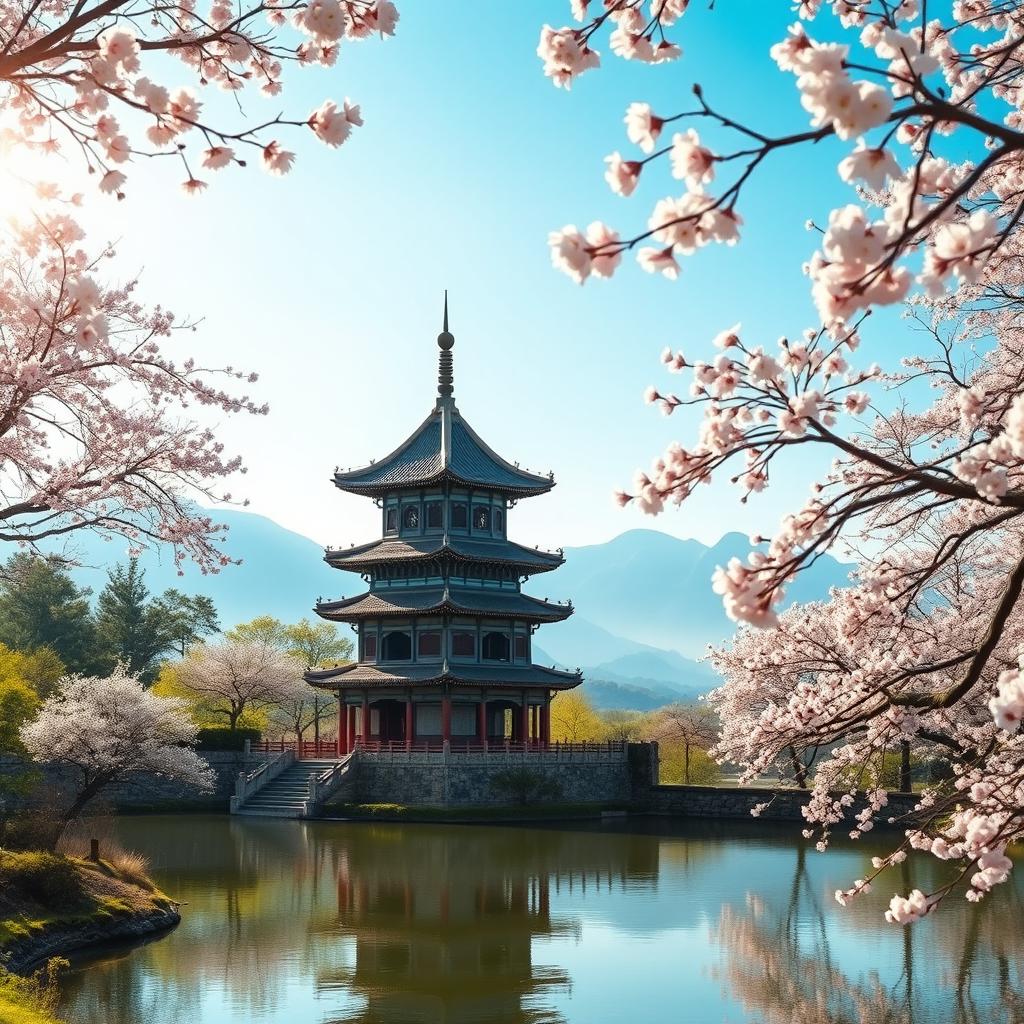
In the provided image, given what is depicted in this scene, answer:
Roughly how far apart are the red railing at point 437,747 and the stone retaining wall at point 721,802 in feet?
7.65

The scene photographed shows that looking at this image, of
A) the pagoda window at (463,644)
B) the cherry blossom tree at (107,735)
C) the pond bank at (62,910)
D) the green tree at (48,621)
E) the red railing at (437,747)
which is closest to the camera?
the pond bank at (62,910)

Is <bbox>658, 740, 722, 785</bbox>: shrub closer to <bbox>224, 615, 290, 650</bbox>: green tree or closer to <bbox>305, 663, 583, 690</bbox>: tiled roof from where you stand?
<bbox>305, 663, 583, 690</bbox>: tiled roof

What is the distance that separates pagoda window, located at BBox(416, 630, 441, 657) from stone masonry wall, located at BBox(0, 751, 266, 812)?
7056 millimetres

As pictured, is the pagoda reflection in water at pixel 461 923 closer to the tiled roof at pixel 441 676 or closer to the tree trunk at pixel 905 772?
the tree trunk at pixel 905 772

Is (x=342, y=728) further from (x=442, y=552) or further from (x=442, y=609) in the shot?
(x=442, y=552)

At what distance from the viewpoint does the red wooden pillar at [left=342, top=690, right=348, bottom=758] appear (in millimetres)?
42372

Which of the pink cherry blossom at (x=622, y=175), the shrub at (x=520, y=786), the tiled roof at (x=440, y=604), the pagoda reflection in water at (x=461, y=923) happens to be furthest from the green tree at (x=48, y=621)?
the pink cherry blossom at (x=622, y=175)

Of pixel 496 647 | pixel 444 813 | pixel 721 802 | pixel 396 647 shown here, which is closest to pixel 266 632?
pixel 396 647

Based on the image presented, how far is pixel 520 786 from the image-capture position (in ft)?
128

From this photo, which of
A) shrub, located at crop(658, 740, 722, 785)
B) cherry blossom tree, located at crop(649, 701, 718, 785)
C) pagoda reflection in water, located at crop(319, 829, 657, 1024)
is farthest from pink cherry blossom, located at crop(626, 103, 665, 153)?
shrub, located at crop(658, 740, 722, 785)

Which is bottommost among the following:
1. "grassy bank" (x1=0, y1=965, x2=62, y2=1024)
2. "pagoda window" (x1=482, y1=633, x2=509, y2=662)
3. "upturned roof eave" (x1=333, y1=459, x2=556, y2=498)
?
"grassy bank" (x1=0, y1=965, x2=62, y2=1024)

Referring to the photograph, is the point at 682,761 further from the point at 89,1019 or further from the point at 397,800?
the point at 89,1019

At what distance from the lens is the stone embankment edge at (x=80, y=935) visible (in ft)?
49.9

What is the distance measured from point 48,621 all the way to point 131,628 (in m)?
4.24
